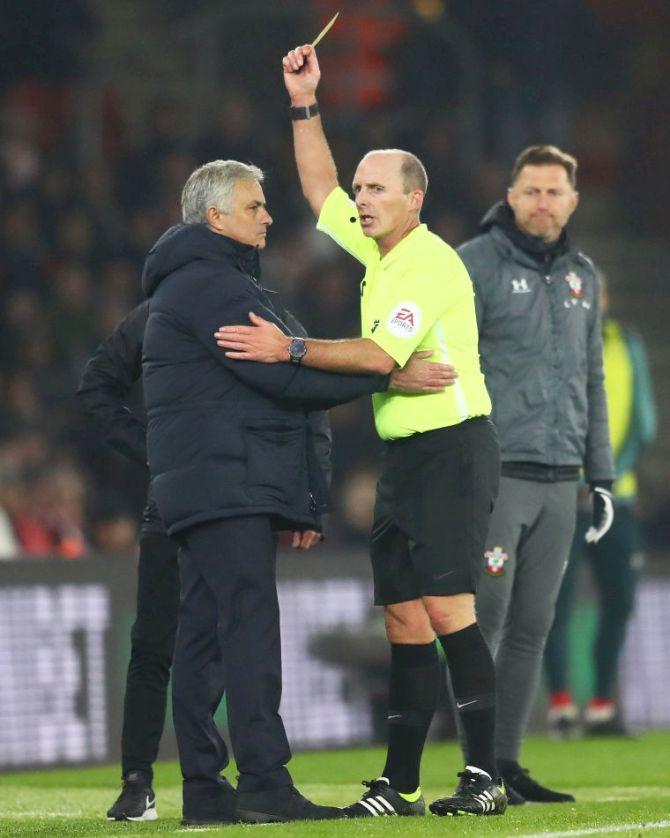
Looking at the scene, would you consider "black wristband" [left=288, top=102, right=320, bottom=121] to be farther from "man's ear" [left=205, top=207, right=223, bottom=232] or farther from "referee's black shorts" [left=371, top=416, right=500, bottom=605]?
"referee's black shorts" [left=371, top=416, right=500, bottom=605]

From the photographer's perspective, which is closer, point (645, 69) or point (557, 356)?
point (557, 356)

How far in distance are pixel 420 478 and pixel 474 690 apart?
2.19 ft

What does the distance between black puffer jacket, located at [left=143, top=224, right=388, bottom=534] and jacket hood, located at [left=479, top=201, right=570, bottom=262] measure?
1265 millimetres

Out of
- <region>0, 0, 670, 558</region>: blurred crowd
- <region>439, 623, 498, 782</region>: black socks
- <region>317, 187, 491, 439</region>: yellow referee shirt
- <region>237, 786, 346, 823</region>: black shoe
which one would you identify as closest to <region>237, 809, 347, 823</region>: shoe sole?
<region>237, 786, 346, 823</region>: black shoe

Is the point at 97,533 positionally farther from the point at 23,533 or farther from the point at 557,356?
the point at 557,356

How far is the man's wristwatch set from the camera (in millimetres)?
5816

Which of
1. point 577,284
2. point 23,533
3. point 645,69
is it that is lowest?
point 23,533

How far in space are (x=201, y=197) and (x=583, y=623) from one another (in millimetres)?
5520

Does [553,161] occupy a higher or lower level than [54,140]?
lower


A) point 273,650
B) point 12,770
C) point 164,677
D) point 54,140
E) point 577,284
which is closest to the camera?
point 273,650

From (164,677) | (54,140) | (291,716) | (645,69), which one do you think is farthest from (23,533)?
(645,69)

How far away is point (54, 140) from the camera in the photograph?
1602cm

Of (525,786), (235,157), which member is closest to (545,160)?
(525,786)

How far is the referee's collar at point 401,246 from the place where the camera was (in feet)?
20.1
